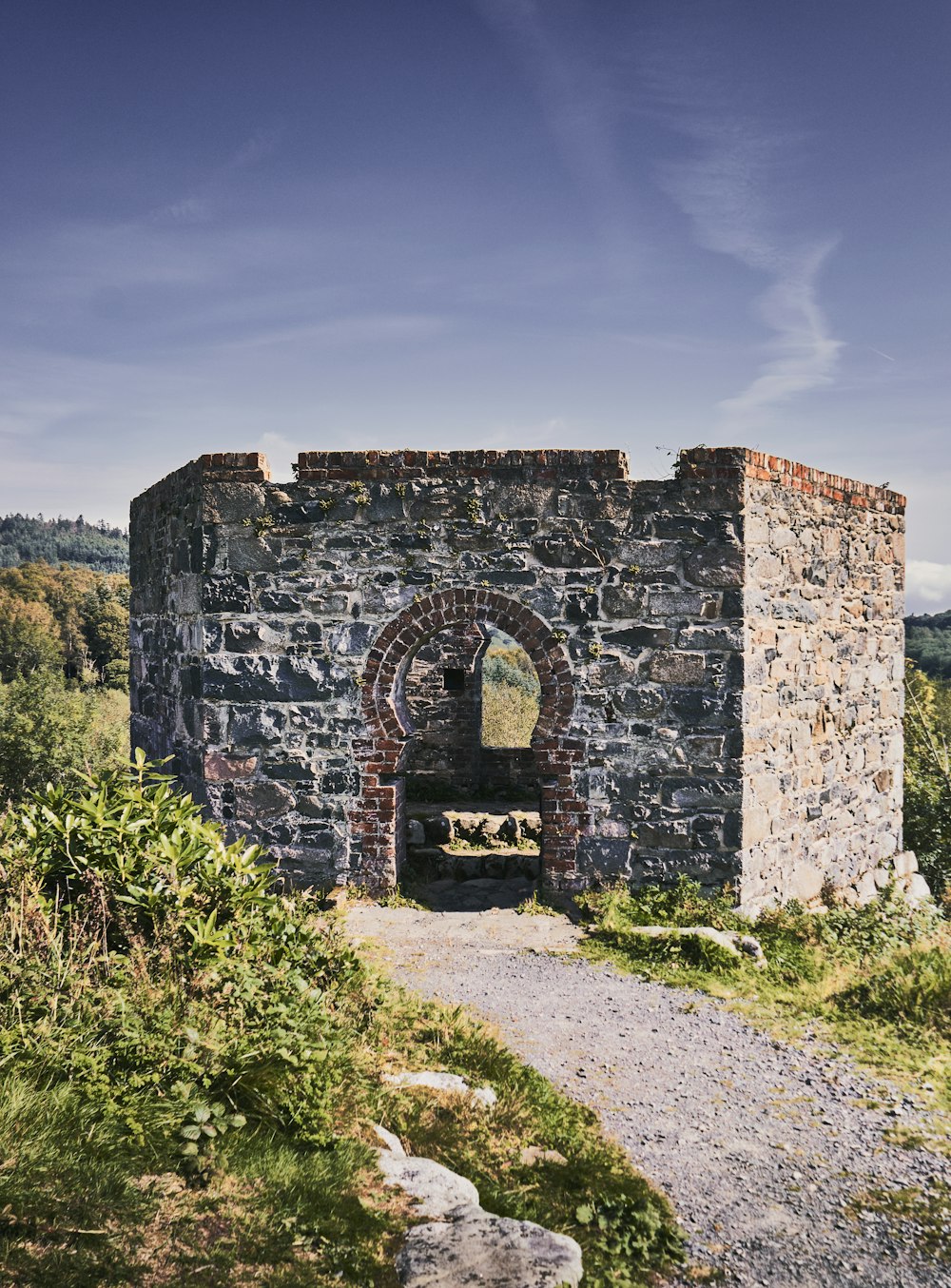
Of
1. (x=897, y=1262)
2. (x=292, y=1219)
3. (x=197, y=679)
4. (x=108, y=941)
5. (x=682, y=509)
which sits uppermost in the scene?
(x=682, y=509)

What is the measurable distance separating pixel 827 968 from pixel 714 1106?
2.61m

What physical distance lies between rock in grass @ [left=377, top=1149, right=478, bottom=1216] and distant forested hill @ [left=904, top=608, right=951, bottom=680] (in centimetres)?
4169

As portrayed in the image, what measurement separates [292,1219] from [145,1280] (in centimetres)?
68

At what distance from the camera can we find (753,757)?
9.03m

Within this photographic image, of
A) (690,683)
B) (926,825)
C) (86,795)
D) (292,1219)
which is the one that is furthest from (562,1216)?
(926,825)

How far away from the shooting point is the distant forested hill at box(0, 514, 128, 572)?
92250 millimetres

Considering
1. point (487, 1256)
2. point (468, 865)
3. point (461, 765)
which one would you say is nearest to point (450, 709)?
point (461, 765)

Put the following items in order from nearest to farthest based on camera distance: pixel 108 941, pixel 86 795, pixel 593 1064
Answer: pixel 108 941, pixel 593 1064, pixel 86 795

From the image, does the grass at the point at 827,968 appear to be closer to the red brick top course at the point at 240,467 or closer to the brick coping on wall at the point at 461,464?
the brick coping on wall at the point at 461,464

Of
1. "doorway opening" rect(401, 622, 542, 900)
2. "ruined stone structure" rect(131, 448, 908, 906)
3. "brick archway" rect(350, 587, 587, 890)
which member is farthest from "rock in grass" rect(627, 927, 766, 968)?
"doorway opening" rect(401, 622, 542, 900)

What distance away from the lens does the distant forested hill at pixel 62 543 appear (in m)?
92.2

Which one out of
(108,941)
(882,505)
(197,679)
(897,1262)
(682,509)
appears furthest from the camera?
(882,505)

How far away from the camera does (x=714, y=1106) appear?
18.3 ft

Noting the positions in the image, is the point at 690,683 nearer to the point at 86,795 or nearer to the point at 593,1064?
the point at 593,1064
